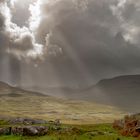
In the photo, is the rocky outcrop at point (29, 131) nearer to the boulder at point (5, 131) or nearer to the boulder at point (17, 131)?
the boulder at point (17, 131)

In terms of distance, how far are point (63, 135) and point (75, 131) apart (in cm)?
291

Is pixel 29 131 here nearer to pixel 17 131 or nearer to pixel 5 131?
pixel 17 131

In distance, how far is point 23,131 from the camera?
4494 centimetres

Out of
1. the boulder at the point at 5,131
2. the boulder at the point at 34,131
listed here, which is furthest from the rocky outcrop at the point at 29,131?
the boulder at the point at 5,131

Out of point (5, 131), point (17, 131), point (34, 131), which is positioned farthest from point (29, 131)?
point (5, 131)

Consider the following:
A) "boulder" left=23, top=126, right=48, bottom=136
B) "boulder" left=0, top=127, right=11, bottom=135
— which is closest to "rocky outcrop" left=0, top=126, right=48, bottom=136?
"boulder" left=23, top=126, right=48, bottom=136

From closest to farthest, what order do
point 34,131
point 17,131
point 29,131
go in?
point 34,131 < point 29,131 < point 17,131

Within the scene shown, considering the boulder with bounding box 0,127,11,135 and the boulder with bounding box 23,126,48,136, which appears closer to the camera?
the boulder with bounding box 23,126,48,136

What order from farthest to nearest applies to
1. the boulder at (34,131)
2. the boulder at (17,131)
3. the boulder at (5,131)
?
the boulder at (5,131), the boulder at (17,131), the boulder at (34,131)

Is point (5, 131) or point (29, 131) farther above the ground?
point (5, 131)

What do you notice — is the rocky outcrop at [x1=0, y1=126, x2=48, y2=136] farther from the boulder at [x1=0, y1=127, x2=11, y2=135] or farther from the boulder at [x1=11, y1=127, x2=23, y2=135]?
the boulder at [x1=0, y1=127, x2=11, y2=135]

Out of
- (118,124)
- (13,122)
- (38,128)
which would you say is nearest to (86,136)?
(38,128)

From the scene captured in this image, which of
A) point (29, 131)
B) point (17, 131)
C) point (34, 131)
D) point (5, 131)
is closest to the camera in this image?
point (34, 131)

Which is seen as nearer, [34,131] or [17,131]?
[34,131]
